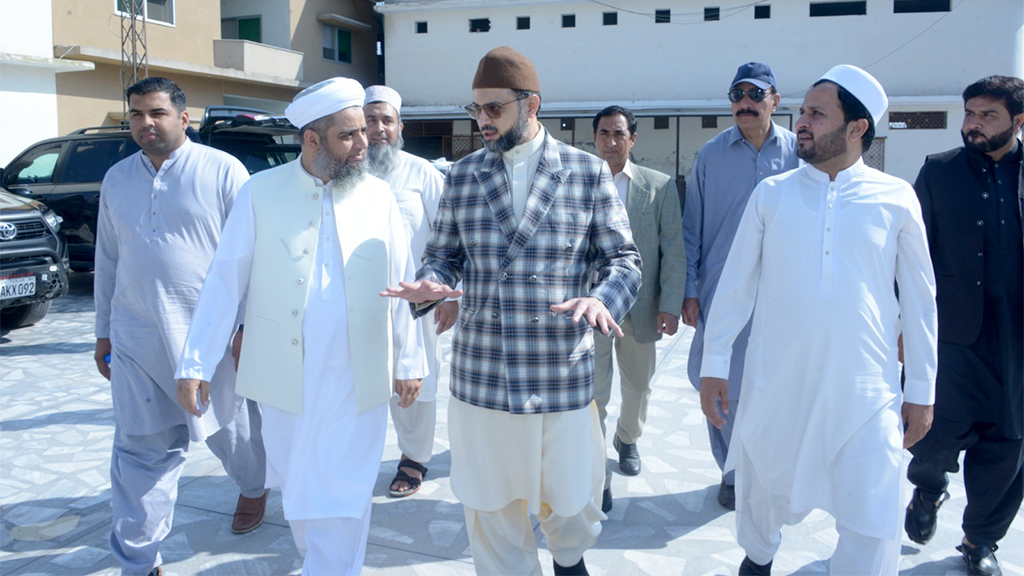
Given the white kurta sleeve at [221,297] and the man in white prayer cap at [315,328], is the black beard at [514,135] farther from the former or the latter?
the white kurta sleeve at [221,297]

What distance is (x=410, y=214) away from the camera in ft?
14.8

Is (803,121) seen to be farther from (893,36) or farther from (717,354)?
(893,36)

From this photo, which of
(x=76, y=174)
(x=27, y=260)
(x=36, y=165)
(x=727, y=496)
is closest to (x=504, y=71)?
(x=727, y=496)

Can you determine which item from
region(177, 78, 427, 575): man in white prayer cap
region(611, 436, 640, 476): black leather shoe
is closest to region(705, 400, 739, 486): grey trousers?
region(611, 436, 640, 476): black leather shoe

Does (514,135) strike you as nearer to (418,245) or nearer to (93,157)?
(418,245)

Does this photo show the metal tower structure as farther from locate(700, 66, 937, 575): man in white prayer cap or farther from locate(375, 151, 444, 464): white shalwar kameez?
locate(700, 66, 937, 575): man in white prayer cap

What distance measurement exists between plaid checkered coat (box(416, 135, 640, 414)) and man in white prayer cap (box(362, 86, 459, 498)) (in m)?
1.38

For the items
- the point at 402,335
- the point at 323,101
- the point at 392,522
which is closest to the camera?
the point at 323,101

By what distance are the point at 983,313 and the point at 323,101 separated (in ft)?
9.55

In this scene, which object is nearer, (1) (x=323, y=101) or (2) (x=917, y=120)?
(1) (x=323, y=101)

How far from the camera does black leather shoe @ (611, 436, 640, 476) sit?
4623 mm

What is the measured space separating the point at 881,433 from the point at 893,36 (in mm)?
24627

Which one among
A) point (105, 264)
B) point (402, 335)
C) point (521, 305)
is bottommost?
point (402, 335)

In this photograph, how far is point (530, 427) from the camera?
2.94 meters
